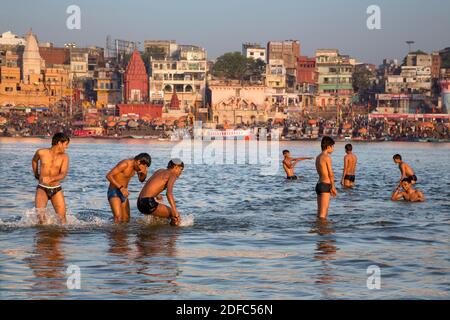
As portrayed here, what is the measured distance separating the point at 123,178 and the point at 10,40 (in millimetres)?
136898

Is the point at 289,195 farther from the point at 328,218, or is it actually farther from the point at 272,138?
Result: the point at 272,138

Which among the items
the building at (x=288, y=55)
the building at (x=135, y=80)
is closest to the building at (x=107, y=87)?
the building at (x=135, y=80)

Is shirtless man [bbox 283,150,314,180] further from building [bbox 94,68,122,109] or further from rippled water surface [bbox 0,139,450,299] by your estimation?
building [bbox 94,68,122,109]

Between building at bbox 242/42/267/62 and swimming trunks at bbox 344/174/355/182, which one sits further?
building at bbox 242/42/267/62

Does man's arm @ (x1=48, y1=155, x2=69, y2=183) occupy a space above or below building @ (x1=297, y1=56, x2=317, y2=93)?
below

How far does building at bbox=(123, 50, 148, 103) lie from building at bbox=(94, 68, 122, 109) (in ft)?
12.0

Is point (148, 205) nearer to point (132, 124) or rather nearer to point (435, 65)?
point (132, 124)

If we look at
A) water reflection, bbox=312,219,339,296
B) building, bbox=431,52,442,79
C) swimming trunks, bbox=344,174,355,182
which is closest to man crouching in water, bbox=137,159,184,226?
water reflection, bbox=312,219,339,296

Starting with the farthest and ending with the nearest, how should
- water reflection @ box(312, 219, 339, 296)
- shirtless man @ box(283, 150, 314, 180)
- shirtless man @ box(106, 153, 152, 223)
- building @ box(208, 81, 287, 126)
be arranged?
building @ box(208, 81, 287, 126) < shirtless man @ box(283, 150, 314, 180) < shirtless man @ box(106, 153, 152, 223) < water reflection @ box(312, 219, 339, 296)

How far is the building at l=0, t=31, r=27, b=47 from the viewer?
5723 inches

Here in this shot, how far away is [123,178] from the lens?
1552 cm

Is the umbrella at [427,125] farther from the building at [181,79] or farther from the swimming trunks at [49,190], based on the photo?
the swimming trunks at [49,190]

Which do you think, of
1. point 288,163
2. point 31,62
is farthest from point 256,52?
point 288,163

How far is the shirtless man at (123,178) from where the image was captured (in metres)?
15.1
